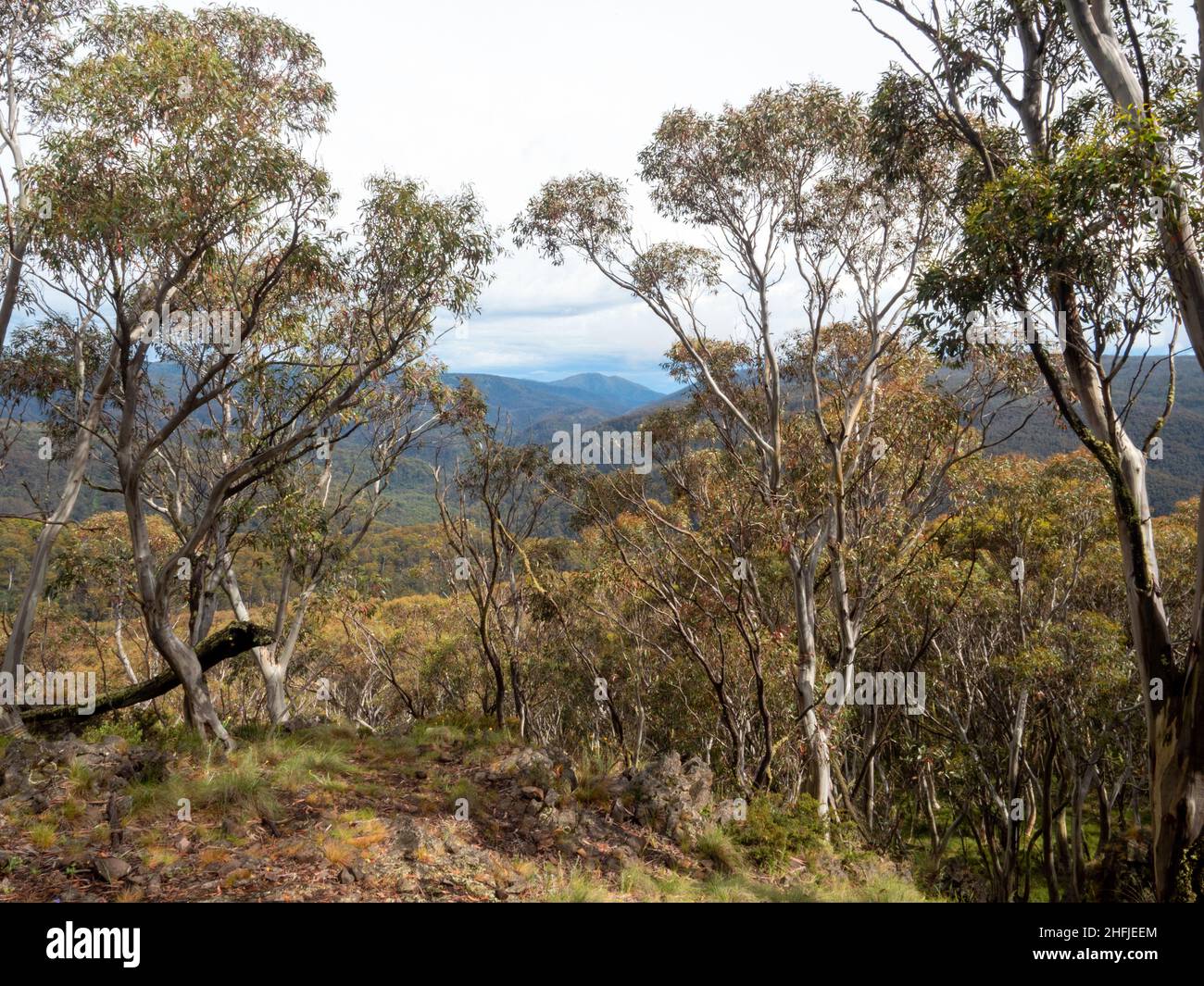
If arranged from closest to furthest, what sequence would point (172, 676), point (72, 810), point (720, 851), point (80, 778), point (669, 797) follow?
point (72, 810) → point (80, 778) → point (720, 851) → point (669, 797) → point (172, 676)

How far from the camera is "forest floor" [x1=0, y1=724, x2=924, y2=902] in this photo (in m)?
5.08

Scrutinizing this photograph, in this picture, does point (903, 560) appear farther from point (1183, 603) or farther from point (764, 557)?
point (1183, 603)

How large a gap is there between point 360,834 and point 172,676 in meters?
3.50

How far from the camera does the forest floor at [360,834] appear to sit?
5.08 metres

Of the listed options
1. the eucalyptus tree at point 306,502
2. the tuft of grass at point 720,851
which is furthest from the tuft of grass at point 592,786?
the eucalyptus tree at point 306,502

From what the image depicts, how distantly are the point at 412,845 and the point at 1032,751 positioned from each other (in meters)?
17.2

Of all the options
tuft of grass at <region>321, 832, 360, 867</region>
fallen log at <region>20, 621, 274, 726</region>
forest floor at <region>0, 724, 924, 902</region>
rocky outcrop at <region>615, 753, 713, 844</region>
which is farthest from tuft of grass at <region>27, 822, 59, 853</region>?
rocky outcrop at <region>615, 753, 713, 844</region>

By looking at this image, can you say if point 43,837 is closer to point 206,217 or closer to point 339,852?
point 339,852

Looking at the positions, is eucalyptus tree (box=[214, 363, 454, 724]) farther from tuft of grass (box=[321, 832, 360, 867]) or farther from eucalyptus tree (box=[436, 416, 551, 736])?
tuft of grass (box=[321, 832, 360, 867])

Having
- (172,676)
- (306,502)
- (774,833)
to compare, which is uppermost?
(306,502)

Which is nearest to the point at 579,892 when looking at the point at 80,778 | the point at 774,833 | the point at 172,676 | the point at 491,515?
the point at 774,833

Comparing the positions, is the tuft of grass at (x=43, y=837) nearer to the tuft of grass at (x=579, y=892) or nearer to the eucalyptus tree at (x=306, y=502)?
Answer: the tuft of grass at (x=579, y=892)

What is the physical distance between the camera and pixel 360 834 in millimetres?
5793
